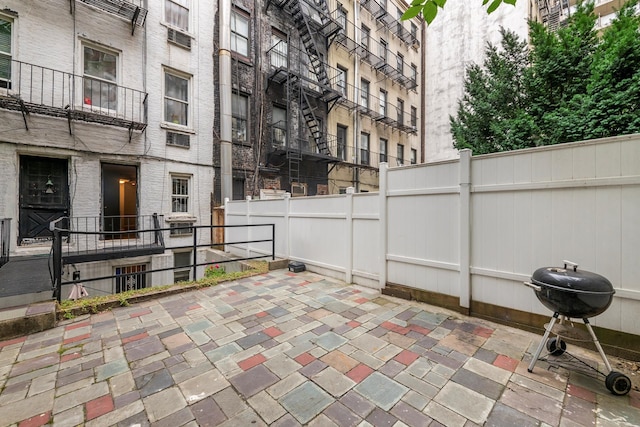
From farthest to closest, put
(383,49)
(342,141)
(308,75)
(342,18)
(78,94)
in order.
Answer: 1. (383,49)
2. (342,141)
3. (342,18)
4. (308,75)
5. (78,94)

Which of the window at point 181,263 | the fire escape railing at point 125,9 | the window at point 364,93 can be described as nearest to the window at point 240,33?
the fire escape railing at point 125,9

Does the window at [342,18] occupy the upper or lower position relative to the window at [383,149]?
upper

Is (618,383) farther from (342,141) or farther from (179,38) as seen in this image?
(342,141)

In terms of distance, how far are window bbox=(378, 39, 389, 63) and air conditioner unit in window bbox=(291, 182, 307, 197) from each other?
8.95m

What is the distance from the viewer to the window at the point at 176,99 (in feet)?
26.2

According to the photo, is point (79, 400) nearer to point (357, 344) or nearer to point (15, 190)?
point (357, 344)

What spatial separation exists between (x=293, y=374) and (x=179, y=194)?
7470 mm

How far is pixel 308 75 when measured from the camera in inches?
441

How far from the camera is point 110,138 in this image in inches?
273

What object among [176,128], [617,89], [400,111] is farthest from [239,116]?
[400,111]

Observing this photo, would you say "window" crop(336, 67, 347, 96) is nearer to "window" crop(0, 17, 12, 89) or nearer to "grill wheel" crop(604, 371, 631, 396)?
"window" crop(0, 17, 12, 89)

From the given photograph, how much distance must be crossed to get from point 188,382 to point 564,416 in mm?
2757

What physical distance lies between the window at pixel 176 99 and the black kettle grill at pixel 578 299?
9201 mm

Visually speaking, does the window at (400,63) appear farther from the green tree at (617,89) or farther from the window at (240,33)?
the green tree at (617,89)
